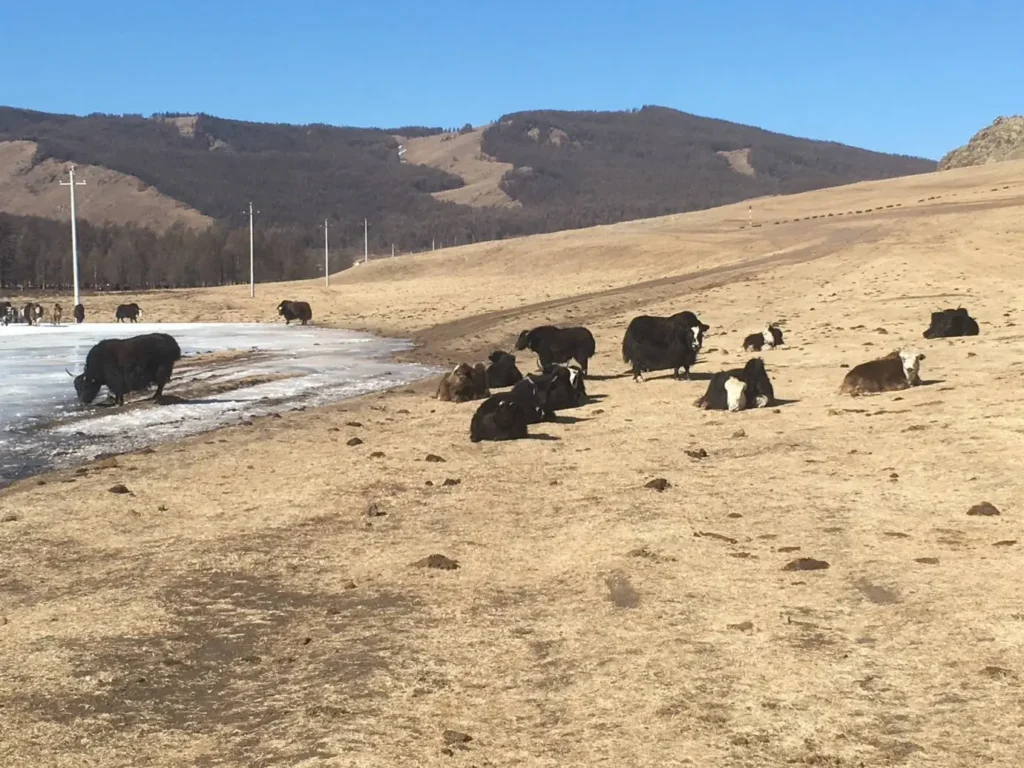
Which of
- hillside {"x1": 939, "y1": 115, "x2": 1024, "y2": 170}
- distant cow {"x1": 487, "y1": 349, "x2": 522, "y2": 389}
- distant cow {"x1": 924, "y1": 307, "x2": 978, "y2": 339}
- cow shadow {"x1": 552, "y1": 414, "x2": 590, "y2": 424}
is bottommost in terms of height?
cow shadow {"x1": 552, "y1": 414, "x2": 590, "y2": 424}

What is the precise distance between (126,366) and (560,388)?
8.37m

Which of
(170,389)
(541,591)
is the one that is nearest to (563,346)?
(170,389)

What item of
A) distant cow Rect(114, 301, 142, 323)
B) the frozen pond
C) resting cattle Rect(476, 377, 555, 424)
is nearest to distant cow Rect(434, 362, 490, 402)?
resting cattle Rect(476, 377, 555, 424)

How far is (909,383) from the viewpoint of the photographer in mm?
17281

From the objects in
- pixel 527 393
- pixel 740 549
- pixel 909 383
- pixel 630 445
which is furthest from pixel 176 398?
pixel 740 549

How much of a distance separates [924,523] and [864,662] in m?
3.49

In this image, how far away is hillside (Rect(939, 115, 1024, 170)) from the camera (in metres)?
149

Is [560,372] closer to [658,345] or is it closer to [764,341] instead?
[658,345]

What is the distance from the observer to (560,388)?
17922mm

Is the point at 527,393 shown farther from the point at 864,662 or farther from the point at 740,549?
the point at 864,662

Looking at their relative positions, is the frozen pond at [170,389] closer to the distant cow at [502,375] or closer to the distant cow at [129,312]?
the distant cow at [502,375]

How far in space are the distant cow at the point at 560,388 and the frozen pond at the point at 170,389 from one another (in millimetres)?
4831

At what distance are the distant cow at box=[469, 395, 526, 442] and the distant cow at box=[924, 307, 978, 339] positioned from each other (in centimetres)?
1309

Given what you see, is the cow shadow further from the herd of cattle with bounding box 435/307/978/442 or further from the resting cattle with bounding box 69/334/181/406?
the resting cattle with bounding box 69/334/181/406
